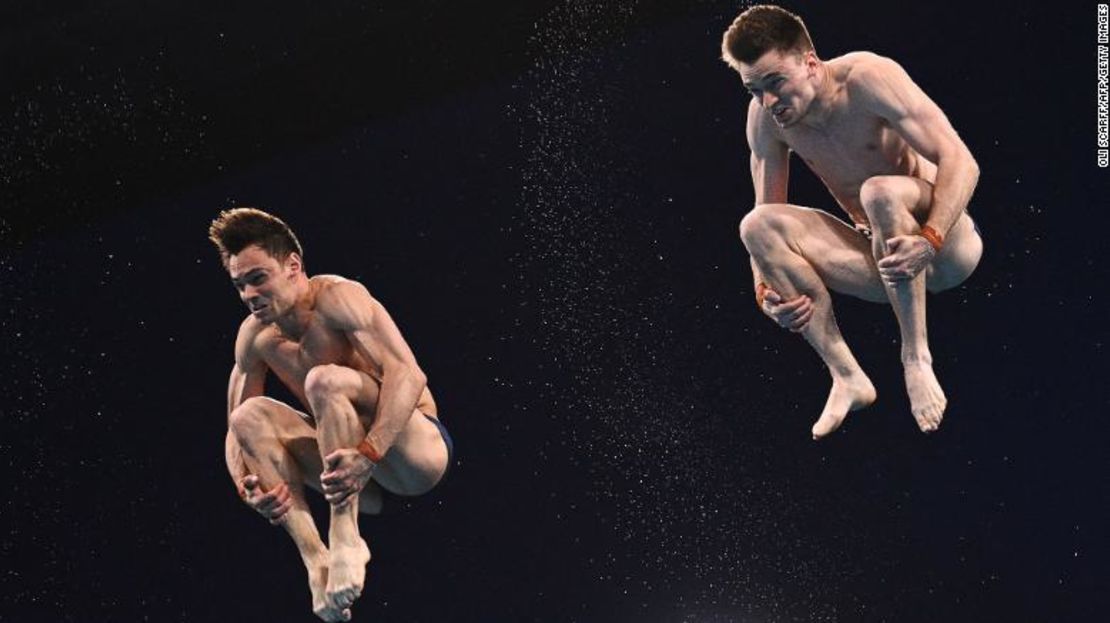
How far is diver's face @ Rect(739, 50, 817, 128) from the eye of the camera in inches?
150

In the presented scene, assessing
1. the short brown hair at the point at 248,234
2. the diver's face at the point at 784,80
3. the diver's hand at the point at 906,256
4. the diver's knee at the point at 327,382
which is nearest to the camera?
the diver's hand at the point at 906,256

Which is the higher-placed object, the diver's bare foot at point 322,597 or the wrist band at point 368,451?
the wrist band at point 368,451

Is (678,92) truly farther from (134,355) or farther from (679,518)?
(134,355)

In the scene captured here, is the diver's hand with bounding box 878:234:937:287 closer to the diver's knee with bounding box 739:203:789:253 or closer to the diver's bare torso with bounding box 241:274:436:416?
the diver's knee with bounding box 739:203:789:253

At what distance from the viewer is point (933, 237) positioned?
3.73 meters

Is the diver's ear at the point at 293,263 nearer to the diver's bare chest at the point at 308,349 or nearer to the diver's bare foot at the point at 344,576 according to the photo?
the diver's bare chest at the point at 308,349

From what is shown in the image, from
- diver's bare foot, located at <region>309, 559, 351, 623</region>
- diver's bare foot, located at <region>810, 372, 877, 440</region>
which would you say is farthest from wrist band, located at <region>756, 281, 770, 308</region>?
diver's bare foot, located at <region>309, 559, 351, 623</region>

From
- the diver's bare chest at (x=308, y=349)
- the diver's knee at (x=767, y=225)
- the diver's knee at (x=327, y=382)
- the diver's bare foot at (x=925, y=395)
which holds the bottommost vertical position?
the diver's bare foot at (x=925, y=395)

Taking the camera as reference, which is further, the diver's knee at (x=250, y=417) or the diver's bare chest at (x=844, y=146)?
the diver's knee at (x=250, y=417)

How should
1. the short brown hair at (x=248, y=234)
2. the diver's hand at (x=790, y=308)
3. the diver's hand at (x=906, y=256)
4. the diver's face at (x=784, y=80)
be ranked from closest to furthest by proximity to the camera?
the diver's hand at (x=906, y=256)
the diver's face at (x=784, y=80)
the diver's hand at (x=790, y=308)
the short brown hair at (x=248, y=234)

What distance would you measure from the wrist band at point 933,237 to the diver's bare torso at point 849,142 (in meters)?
0.17

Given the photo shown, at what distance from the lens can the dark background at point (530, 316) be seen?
4.62 m

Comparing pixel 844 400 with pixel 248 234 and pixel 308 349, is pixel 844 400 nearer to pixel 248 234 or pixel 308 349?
pixel 308 349

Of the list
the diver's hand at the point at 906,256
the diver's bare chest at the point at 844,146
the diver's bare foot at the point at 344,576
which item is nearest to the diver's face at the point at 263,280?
the diver's bare foot at the point at 344,576
